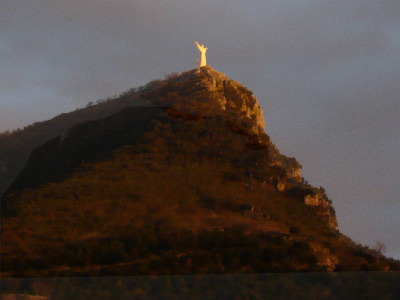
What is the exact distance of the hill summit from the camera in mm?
18344

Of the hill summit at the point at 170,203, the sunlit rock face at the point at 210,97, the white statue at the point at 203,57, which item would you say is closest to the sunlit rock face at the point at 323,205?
the hill summit at the point at 170,203

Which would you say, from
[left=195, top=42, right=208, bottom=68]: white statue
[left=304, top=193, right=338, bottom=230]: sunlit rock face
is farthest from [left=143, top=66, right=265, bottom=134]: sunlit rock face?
[left=304, top=193, right=338, bottom=230]: sunlit rock face

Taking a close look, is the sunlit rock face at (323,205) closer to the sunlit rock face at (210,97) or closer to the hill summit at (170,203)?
the hill summit at (170,203)

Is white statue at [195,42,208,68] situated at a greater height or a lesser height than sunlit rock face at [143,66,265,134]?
greater

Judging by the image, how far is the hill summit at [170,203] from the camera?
18.3 meters

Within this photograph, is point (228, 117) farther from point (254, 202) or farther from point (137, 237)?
point (137, 237)

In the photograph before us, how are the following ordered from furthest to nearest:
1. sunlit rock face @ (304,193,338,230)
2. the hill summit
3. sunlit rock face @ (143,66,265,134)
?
1. sunlit rock face @ (143,66,265,134)
2. sunlit rock face @ (304,193,338,230)
3. the hill summit

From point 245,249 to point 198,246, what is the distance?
2.14m

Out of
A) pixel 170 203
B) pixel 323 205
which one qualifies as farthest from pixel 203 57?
pixel 170 203

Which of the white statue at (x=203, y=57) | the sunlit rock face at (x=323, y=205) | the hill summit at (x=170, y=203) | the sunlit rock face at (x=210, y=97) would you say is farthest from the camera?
the white statue at (x=203, y=57)

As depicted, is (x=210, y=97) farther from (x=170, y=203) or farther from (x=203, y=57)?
(x=170, y=203)

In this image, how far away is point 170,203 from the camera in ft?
80.5

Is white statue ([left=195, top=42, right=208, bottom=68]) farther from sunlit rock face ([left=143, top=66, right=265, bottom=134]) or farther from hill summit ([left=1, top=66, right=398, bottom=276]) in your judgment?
hill summit ([left=1, top=66, right=398, bottom=276])

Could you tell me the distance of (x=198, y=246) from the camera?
64.6ft
